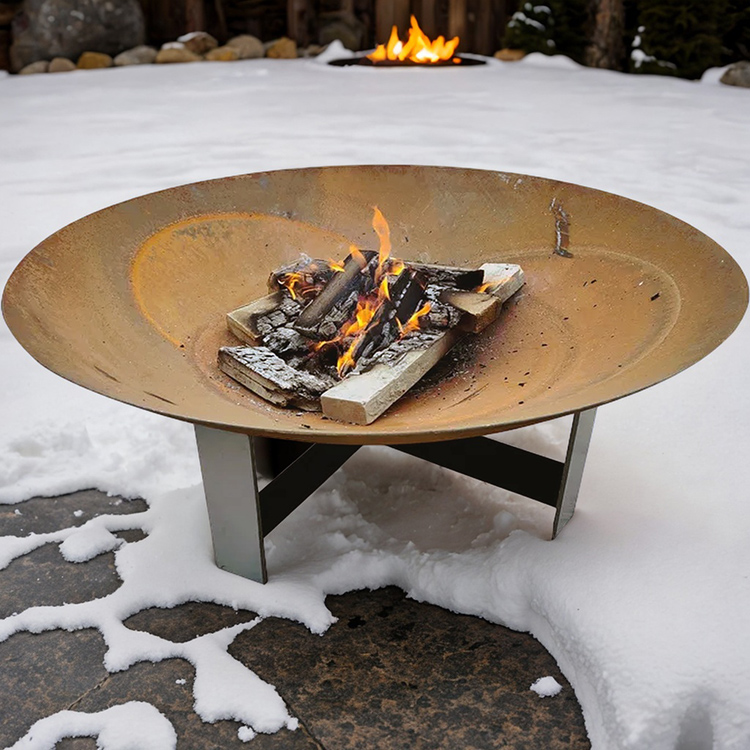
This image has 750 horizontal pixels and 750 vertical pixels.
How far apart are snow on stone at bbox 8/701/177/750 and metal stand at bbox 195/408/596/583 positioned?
349 millimetres

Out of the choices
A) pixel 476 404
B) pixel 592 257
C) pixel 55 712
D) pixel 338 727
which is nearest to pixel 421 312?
pixel 476 404

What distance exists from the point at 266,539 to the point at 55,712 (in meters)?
0.53

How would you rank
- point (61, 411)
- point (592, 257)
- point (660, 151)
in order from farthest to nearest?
1. point (660, 151)
2. point (61, 411)
3. point (592, 257)

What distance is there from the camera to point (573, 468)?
64.6 inches

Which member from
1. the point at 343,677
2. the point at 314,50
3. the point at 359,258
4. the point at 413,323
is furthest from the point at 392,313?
the point at 314,50

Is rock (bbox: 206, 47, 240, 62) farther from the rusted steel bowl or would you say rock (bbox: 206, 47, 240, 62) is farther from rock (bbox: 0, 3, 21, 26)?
the rusted steel bowl

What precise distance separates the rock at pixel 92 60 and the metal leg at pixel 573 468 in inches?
245

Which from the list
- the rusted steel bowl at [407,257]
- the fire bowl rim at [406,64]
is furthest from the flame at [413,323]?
the fire bowl rim at [406,64]

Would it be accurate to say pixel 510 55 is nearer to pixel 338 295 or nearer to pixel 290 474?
pixel 338 295

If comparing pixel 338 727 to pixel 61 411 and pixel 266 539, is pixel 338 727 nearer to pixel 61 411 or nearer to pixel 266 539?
pixel 266 539

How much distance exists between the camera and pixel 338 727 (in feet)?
4.37

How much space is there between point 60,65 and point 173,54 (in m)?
0.97

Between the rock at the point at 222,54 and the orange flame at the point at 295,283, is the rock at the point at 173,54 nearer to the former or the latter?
the rock at the point at 222,54

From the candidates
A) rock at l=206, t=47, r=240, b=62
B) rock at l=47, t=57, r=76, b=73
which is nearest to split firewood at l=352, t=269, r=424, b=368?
rock at l=47, t=57, r=76, b=73
